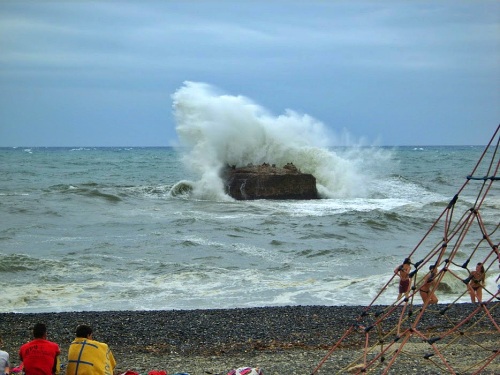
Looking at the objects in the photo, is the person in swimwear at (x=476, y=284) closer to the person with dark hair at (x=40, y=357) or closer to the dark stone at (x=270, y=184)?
the person with dark hair at (x=40, y=357)

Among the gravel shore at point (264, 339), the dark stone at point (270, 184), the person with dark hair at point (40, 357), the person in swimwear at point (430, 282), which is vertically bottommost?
the gravel shore at point (264, 339)

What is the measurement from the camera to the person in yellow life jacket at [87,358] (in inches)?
254

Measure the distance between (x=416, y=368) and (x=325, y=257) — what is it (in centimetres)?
955

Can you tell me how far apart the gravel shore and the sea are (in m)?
1.04

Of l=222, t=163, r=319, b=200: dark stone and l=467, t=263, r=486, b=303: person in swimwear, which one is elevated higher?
l=222, t=163, r=319, b=200: dark stone

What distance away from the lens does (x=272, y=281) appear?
14664mm

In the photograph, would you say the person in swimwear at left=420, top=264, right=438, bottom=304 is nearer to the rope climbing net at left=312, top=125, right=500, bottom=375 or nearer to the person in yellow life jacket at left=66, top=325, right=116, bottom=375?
the rope climbing net at left=312, top=125, right=500, bottom=375

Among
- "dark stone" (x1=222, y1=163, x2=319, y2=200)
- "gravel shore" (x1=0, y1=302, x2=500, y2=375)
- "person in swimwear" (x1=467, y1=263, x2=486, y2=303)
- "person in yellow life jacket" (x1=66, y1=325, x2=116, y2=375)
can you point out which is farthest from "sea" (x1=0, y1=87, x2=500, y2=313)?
"person in yellow life jacket" (x1=66, y1=325, x2=116, y2=375)

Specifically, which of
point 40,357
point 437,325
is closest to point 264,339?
point 437,325

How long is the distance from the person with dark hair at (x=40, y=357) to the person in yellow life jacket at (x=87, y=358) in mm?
225

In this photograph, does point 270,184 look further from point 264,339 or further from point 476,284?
point 264,339

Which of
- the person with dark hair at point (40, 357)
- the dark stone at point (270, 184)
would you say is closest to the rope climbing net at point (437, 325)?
the person with dark hair at point (40, 357)

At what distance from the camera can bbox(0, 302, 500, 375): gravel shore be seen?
8289 mm

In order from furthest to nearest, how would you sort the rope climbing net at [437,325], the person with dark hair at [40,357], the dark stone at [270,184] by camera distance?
1. the dark stone at [270,184]
2. the rope climbing net at [437,325]
3. the person with dark hair at [40,357]
